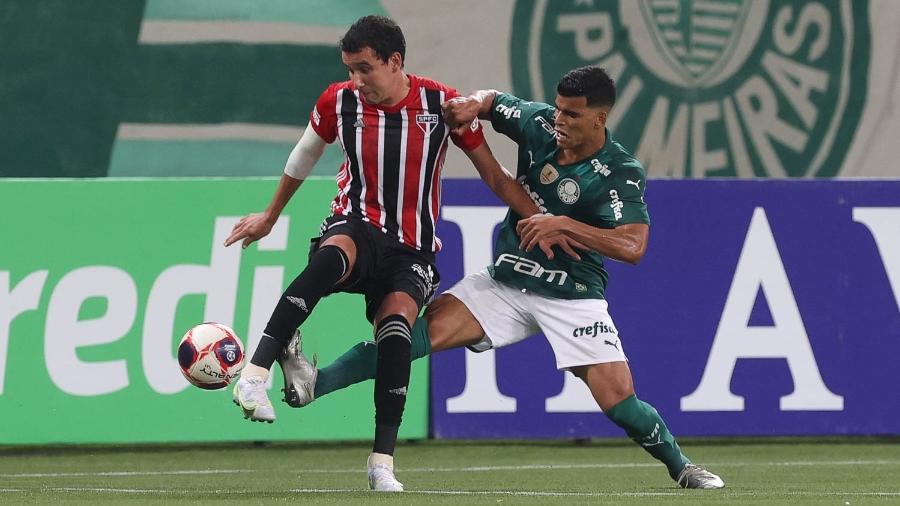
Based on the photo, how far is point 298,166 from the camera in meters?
7.25

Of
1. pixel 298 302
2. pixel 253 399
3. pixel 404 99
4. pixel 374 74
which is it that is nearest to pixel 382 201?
pixel 404 99

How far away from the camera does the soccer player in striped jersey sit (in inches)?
270

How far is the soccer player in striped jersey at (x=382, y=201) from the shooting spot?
22.5 feet

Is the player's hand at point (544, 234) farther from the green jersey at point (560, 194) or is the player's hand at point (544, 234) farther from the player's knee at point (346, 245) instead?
the player's knee at point (346, 245)

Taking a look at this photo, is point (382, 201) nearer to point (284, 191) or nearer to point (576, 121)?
point (284, 191)

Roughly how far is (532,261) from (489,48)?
565 centimetres

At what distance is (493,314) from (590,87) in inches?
42.6

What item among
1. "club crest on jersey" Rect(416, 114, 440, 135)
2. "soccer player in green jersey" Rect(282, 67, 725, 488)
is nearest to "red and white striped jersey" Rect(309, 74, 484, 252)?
"club crest on jersey" Rect(416, 114, 440, 135)

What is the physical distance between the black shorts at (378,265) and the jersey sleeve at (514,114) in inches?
28.2

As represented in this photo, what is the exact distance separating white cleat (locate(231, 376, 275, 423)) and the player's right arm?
845 millimetres

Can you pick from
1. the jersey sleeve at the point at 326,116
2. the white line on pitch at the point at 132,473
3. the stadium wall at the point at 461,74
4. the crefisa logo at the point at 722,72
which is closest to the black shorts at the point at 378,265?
the jersey sleeve at the point at 326,116

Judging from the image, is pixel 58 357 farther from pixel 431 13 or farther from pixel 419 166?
pixel 431 13

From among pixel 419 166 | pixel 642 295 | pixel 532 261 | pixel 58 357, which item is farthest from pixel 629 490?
pixel 58 357

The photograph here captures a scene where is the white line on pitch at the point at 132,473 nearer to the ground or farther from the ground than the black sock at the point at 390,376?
nearer to the ground
